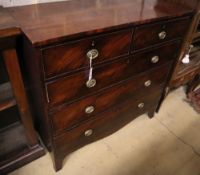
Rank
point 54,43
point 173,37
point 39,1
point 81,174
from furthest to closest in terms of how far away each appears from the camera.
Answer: point 81,174
point 173,37
point 39,1
point 54,43

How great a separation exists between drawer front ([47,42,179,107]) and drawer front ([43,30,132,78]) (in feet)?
0.18

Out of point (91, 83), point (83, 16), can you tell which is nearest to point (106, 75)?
point (91, 83)

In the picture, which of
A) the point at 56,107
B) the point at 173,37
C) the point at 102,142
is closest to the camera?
the point at 56,107

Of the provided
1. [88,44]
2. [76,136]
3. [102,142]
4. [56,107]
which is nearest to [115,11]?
[88,44]

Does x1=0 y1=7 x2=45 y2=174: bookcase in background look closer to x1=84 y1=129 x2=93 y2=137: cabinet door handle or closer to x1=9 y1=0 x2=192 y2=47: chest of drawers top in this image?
x1=9 y1=0 x2=192 y2=47: chest of drawers top

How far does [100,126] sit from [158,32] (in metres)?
0.69

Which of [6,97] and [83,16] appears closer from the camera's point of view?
[83,16]

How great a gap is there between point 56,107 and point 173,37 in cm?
81

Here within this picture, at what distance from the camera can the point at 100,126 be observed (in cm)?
131

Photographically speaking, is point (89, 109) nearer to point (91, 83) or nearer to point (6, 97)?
point (91, 83)

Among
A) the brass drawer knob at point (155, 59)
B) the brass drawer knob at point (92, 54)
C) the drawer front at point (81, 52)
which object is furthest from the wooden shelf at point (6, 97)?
the brass drawer knob at point (155, 59)

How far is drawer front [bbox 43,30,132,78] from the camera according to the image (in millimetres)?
791

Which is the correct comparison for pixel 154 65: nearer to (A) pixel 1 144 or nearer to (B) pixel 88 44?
(B) pixel 88 44

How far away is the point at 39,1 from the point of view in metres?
1.09
